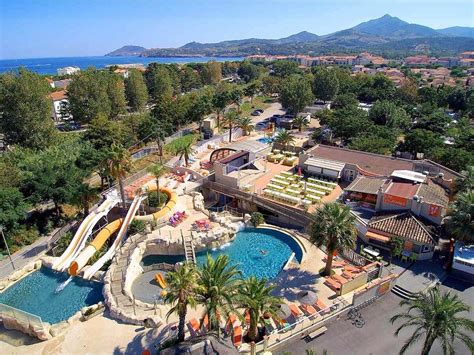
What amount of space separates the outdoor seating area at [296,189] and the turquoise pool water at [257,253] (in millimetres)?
5558

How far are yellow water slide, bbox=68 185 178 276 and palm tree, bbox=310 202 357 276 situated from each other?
742 inches

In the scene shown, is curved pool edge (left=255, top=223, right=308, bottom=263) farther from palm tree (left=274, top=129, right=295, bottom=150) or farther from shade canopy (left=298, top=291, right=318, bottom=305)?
palm tree (left=274, top=129, right=295, bottom=150)

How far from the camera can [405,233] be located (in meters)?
31.7

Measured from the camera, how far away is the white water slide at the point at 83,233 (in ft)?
105

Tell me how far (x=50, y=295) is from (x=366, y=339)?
85.2ft

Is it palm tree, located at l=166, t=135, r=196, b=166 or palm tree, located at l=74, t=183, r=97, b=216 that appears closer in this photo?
palm tree, located at l=74, t=183, r=97, b=216

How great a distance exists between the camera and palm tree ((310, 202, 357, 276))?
26.8m

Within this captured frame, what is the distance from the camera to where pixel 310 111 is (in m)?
90.9

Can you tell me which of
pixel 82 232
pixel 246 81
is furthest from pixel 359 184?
pixel 246 81

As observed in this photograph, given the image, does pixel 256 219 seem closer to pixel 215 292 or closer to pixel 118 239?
pixel 118 239

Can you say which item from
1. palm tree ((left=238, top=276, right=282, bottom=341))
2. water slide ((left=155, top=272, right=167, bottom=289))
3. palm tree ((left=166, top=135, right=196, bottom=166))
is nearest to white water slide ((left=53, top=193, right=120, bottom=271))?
water slide ((left=155, top=272, right=167, bottom=289))

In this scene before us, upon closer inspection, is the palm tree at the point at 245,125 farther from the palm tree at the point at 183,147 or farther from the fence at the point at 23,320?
the fence at the point at 23,320

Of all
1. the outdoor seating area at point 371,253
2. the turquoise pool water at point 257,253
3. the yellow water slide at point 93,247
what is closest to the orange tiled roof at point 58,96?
the yellow water slide at point 93,247

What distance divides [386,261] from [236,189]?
797 inches
